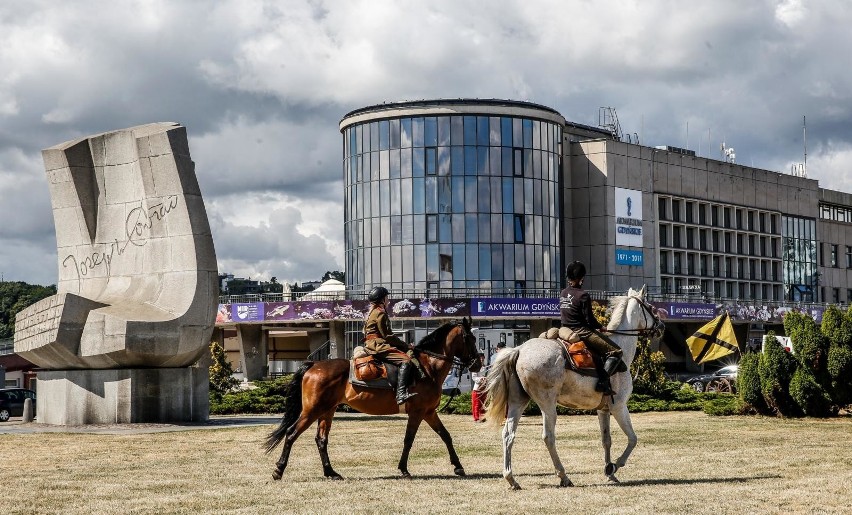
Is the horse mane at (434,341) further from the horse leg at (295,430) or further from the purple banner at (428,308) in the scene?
the purple banner at (428,308)


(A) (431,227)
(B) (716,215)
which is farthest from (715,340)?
(B) (716,215)

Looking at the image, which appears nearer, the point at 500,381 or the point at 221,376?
the point at 500,381

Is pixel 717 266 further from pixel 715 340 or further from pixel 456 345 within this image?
pixel 456 345

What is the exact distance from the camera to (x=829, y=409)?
27.8m

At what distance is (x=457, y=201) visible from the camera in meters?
79.9

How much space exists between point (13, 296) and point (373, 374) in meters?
134

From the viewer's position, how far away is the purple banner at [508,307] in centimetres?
6856

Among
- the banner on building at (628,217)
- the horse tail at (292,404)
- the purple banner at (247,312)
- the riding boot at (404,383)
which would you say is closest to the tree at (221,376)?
the horse tail at (292,404)

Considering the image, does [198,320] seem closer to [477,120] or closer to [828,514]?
[828,514]

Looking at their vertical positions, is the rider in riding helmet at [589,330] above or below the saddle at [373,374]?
above

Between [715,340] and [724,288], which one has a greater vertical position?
[724,288]

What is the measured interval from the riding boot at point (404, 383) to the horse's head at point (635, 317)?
295 centimetres

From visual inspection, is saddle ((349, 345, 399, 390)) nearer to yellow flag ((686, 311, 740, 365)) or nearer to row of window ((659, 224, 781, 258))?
yellow flag ((686, 311, 740, 365))

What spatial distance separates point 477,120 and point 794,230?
3705cm
